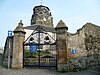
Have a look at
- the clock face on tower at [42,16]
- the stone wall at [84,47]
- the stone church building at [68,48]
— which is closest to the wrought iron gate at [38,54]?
the stone church building at [68,48]

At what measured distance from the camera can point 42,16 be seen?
5406cm

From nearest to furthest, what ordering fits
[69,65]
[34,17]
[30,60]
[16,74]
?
[16,74] < [69,65] < [30,60] < [34,17]

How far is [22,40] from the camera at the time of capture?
44.3 feet

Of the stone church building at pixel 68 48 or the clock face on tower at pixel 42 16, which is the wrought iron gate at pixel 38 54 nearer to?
the stone church building at pixel 68 48

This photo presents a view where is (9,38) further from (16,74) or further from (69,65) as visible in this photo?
(69,65)

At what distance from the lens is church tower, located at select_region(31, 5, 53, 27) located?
53.8 metres

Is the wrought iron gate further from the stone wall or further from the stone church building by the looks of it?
the stone wall

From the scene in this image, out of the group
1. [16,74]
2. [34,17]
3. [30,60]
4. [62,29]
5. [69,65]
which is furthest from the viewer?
[34,17]

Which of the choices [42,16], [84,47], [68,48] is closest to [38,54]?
[68,48]

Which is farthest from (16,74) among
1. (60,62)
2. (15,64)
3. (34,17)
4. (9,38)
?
(34,17)

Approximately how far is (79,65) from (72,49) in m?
1.39

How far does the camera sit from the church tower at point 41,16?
177ft

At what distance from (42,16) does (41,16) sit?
13.4 inches

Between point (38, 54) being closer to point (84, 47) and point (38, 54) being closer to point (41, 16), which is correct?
point (84, 47)
